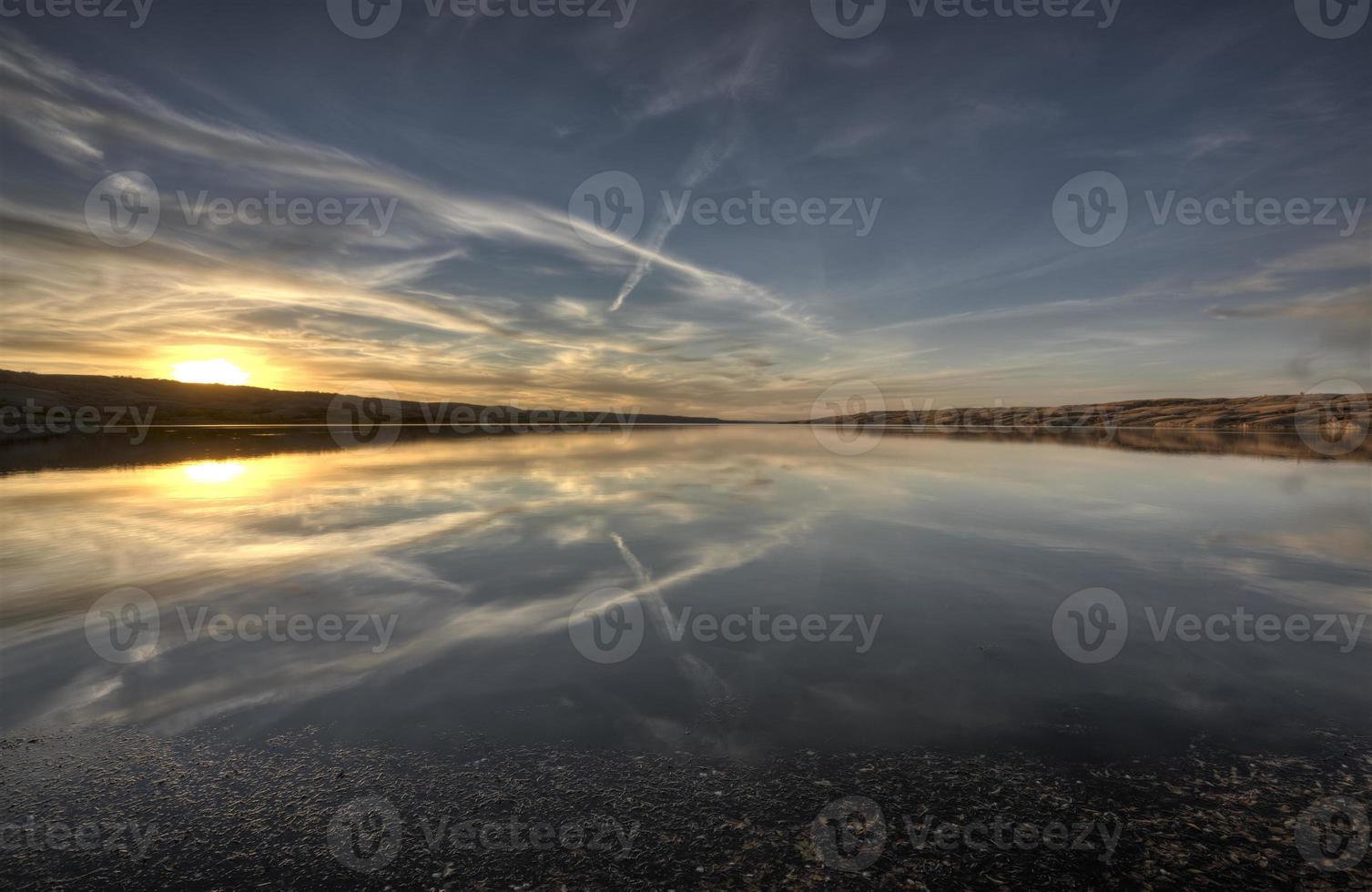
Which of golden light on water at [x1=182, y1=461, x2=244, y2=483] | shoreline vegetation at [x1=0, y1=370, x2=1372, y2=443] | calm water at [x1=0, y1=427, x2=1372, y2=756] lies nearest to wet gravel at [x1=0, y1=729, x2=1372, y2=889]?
calm water at [x1=0, y1=427, x2=1372, y2=756]

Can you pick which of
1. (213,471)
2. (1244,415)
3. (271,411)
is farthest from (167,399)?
(1244,415)

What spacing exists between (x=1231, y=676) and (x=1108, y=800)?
155 inches

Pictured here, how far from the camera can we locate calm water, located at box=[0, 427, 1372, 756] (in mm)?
6082

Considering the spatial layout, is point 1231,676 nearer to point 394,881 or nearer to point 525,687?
point 525,687

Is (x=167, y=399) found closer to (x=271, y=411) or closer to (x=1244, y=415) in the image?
(x=271, y=411)

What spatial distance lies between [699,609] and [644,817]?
4716mm

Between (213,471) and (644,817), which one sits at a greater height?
(213,471)

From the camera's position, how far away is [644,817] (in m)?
4.60

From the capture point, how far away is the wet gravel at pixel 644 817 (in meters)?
4.06

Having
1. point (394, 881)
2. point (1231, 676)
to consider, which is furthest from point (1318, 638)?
point (394, 881)

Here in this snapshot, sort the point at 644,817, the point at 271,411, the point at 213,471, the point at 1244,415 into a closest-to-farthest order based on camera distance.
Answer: the point at 644,817 < the point at 213,471 < the point at 1244,415 < the point at 271,411

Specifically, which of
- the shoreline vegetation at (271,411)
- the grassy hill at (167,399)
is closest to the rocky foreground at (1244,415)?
the shoreline vegetation at (271,411)

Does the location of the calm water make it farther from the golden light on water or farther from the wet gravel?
the golden light on water

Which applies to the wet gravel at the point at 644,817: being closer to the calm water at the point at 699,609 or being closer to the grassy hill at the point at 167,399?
the calm water at the point at 699,609
